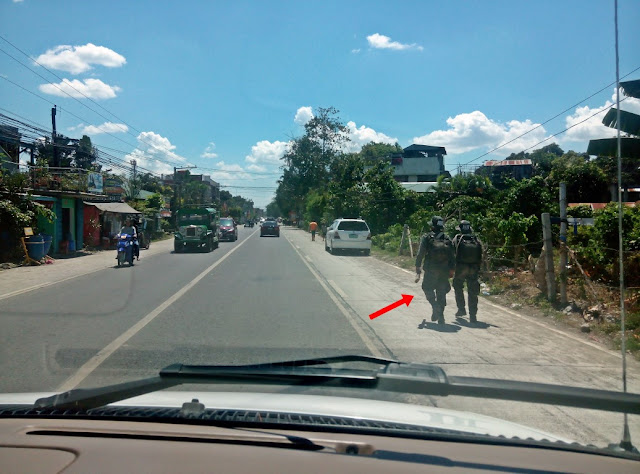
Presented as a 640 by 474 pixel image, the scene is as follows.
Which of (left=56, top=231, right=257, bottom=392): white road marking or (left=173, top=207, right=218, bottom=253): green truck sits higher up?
(left=173, top=207, right=218, bottom=253): green truck

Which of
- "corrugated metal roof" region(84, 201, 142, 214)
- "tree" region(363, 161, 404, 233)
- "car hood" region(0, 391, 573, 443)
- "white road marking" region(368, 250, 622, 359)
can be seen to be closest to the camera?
"car hood" region(0, 391, 573, 443)

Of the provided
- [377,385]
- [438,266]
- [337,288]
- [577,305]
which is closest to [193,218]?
[337,288]

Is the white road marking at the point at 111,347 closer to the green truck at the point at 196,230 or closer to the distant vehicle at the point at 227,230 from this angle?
the green truck at the point at 196,230

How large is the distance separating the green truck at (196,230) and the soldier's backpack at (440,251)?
21.1m

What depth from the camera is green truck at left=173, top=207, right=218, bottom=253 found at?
2955 cm

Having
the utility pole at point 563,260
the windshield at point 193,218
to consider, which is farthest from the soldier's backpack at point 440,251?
the windshield at point 193,218

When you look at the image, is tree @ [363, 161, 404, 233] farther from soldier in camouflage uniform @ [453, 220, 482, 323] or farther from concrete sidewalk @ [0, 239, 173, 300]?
soldier in camouflage uniform @ [453, 220, 482, 323]

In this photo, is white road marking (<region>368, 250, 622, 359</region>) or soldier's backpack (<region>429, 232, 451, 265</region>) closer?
white road marking (<region>368, 250, 622, 359</region>)

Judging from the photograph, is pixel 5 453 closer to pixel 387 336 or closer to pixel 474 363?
pixel 474 363

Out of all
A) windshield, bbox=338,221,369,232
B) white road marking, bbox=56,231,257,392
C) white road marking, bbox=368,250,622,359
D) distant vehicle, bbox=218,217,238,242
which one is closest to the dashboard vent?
white road marking, bbox=56,231,257,392

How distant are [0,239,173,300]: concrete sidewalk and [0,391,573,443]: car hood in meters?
11.3

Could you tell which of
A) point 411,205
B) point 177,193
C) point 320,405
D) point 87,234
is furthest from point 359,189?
point 320,405

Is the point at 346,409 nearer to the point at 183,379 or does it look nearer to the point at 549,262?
the point at 183,379

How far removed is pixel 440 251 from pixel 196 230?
21.3 metres
